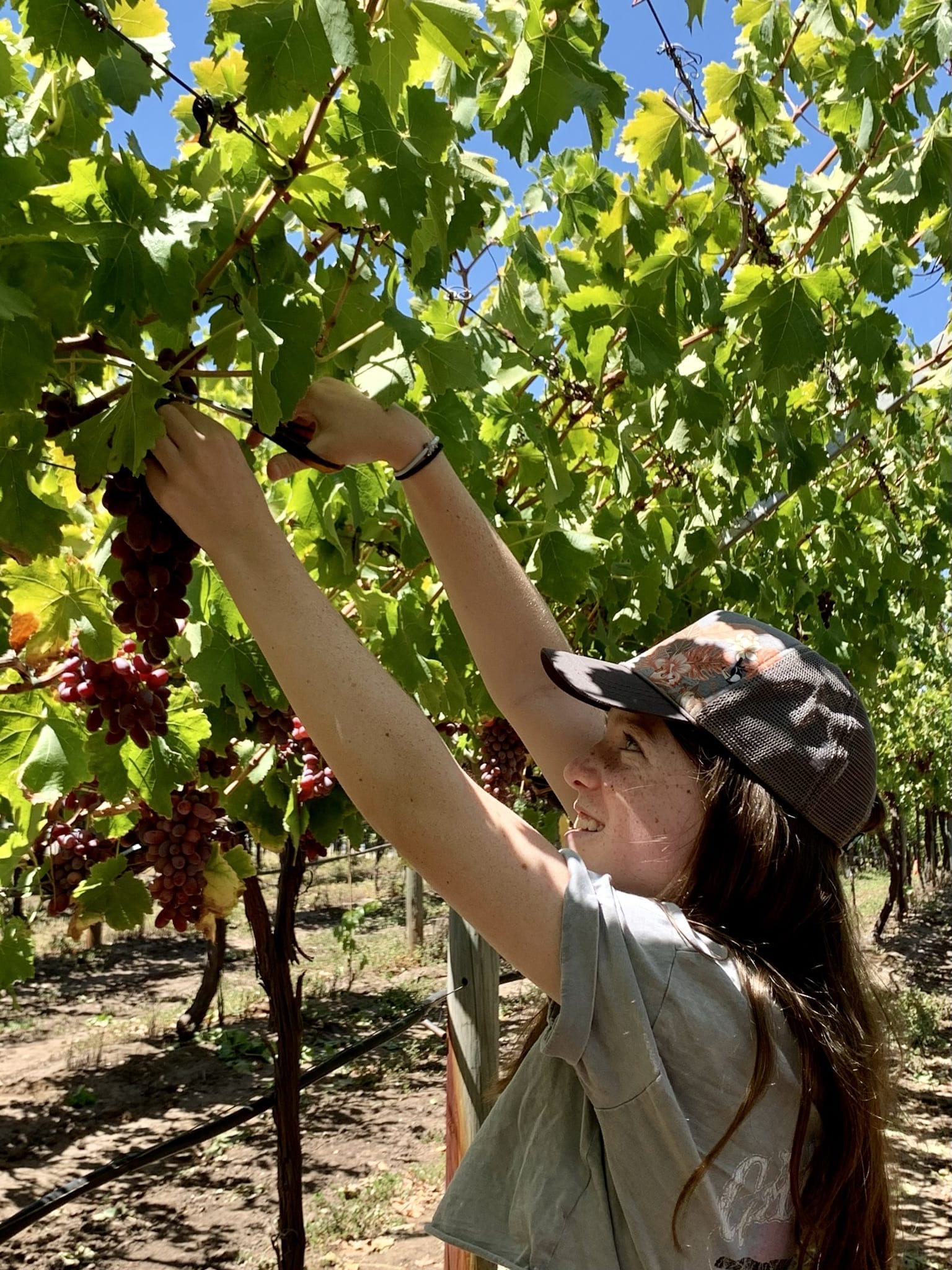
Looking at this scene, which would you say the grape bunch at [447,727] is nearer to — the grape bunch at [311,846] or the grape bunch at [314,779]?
the grape bunch at [311,846]

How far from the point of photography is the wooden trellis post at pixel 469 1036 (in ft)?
12.1

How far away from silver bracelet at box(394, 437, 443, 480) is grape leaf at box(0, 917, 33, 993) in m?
1.33

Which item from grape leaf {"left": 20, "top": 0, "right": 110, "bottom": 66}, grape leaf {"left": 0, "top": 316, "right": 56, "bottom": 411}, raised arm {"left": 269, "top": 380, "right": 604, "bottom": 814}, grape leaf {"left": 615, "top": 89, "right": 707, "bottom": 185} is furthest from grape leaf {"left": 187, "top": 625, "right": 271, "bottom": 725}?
grape leaf {"left": 615, "top": 89, "right": 707, "bottom": 185}

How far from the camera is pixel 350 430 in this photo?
58.8 inches

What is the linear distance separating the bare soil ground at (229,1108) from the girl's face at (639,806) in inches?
20.4

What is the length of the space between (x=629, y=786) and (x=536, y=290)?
177cm

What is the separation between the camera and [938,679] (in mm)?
14445

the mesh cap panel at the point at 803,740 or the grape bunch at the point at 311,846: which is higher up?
the mesh cap panel at the point at 803,740

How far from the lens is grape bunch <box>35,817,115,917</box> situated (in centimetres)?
270

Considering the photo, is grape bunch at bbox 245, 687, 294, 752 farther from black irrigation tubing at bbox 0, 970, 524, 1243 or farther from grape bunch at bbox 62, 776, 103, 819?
black irrigation tubing at bbox 0, 970, 524, 1243

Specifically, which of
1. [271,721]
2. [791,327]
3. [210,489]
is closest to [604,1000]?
[210,489]

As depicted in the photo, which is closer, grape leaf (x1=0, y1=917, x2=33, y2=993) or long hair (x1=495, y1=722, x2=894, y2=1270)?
long hair (x1=495, y1=722, x2=894, y2=1270)

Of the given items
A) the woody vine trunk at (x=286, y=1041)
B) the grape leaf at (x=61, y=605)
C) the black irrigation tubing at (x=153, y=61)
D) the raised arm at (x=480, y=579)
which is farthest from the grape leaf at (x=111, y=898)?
the black irrigation tubing at (x=153, y=61)

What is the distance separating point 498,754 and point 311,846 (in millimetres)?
1049
